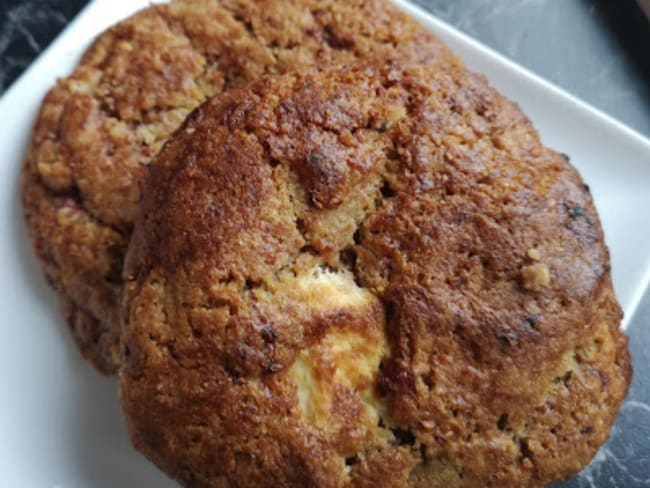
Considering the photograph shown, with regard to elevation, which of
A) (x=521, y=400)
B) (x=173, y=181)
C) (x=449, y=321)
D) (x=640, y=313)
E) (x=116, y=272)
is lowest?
(x=640, y=313)

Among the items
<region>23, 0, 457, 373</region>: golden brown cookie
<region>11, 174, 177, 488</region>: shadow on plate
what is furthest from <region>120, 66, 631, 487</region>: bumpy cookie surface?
<region>11, 174, 177, 488</region>: shadow on plate

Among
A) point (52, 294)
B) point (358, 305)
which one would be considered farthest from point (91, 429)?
point (358, 305)

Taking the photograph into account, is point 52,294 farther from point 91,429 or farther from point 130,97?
point 130,97

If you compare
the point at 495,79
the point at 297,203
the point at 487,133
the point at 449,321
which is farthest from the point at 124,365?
the point at 495,79

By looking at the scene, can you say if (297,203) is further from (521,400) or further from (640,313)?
(640,313)

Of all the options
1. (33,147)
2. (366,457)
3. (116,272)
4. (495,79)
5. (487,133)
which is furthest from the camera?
(495,79)

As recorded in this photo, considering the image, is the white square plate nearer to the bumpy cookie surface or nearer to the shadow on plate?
the shadow on plate

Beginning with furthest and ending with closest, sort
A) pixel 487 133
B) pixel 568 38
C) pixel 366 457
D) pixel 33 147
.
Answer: pixel 568 38 → pixel 33 147 → pixel 487 133 → pixel 366 457
